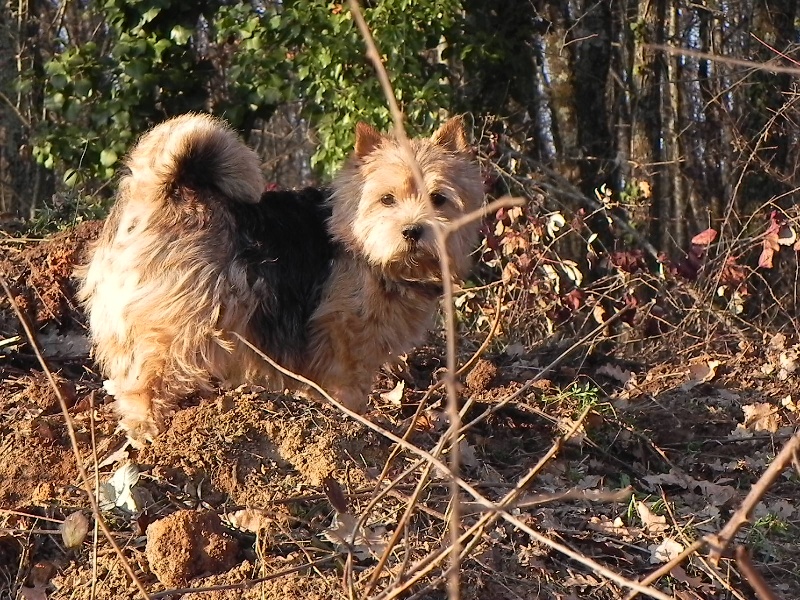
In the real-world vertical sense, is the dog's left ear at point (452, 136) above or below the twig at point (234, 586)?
above

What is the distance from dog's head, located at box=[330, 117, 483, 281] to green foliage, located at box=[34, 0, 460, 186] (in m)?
2.64

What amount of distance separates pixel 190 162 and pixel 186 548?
1.95 m

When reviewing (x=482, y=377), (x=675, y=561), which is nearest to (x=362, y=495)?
(x=482, y=377)

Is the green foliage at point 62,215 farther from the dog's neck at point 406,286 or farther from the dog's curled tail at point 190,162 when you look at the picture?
the dog's neck at point 406,286

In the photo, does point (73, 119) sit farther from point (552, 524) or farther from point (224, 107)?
point (552, 524)

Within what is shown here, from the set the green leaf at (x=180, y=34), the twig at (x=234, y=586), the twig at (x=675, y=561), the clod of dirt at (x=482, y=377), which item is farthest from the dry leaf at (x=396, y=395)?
the green leaf at (x=180, y=34)

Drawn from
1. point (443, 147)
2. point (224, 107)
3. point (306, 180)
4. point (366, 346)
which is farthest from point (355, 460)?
point (306, 180)

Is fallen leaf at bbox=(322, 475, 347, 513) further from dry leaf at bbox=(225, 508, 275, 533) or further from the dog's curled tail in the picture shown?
the dog's curled tail

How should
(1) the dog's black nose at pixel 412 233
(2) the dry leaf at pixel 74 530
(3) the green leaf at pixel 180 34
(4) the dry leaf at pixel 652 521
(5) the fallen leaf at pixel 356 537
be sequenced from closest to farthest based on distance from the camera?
(5) the fallen leaf at pixel 356 537
(2) the dry leaf at pixel 74 530
(4) the dry leaf at pixel 652 521
(1) the dog's black nose at pixel 412 233
(3) the green leaf at pixel 180 34

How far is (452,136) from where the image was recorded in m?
5.49

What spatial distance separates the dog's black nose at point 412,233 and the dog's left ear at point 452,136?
70cm

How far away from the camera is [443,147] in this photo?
5.45 m

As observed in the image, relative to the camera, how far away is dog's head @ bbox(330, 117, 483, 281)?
498 cm

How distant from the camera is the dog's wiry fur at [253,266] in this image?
4.59 meters
